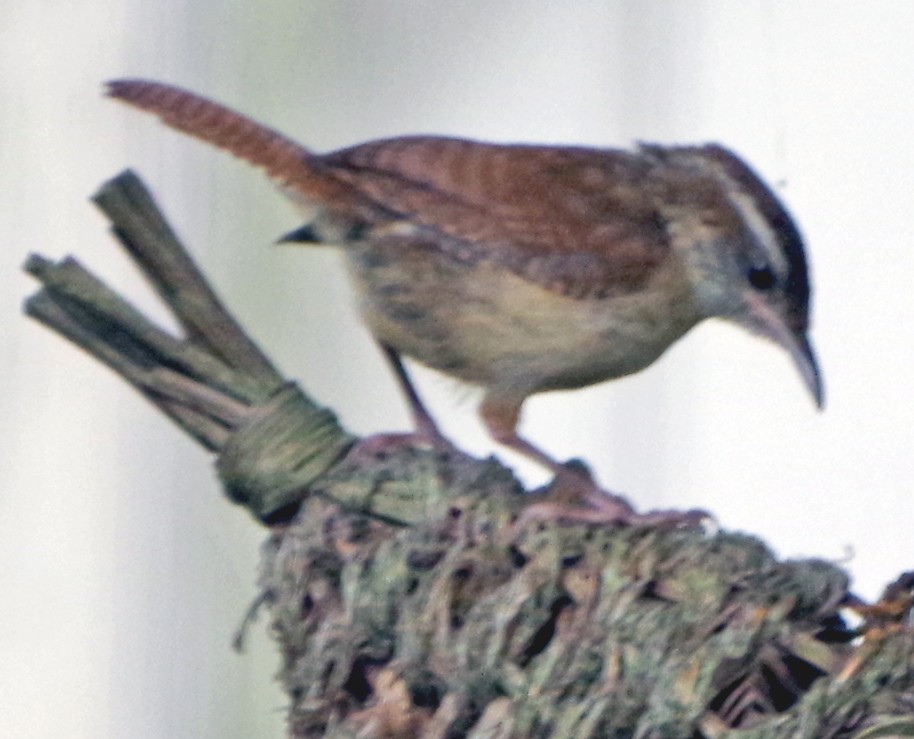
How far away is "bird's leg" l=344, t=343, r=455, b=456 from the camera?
159 centimetres

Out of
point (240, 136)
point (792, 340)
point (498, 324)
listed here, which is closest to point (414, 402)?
point (498, 324)

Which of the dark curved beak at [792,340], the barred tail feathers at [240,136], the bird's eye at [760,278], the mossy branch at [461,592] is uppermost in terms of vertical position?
the barred tail feathers at [240,136]

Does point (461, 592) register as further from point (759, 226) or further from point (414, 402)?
point (759, 226)

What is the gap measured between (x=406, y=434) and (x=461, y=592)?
0.33 metres

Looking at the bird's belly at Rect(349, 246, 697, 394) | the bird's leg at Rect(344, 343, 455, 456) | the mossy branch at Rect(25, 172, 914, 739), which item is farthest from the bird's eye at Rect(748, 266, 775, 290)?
the mossy branch at Rect(25, 172, 914, 739)

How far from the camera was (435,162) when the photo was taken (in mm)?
1988

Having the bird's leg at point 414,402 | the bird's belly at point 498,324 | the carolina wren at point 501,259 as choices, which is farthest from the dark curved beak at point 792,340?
the bird's leg at point 414,402

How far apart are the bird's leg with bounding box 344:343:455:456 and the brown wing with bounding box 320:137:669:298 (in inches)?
7.8

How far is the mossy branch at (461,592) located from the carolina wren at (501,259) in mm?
368

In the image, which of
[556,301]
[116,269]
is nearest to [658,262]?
[556,301]

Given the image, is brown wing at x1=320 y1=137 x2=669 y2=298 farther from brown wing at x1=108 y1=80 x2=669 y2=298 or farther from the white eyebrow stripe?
the white eyebrow stripe

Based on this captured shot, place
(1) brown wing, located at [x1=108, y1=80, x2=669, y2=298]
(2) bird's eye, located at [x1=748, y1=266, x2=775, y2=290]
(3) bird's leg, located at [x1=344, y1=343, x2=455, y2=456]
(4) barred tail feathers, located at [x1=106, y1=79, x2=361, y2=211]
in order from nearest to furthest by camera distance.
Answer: (3) bird's leg, located at [x1=344, y1=343, x2=455, y2=456]
(4) barred tail feathers, located at [x1=106, y1=79, x2=361, y2=211]
(1) brown wing, located at [x1=108, y1=80, x2=669, y2=298]
(2) bird's eye, located at [x1=748, y1=266, x2=775, y2=290]

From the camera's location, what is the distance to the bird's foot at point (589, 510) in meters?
1.45

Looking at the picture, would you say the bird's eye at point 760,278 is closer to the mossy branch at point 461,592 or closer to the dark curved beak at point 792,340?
the dark curved beak at point 792,340
